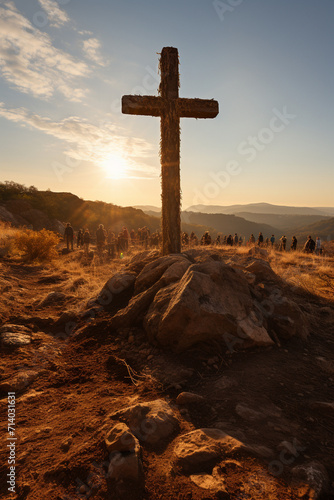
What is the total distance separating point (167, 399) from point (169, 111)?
540cm

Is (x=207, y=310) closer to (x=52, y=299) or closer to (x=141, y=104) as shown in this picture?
(x=52, y=299)

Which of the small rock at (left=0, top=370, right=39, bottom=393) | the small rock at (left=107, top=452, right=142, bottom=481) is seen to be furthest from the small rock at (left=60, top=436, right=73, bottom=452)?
the small rock at (left=0, top=370, right=39, bottom=393)

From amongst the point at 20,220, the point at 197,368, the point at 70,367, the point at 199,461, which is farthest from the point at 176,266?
the point at 20,220

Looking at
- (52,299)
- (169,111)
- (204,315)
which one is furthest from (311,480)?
(169,111)

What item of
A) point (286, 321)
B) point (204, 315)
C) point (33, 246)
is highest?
point (33, 246)

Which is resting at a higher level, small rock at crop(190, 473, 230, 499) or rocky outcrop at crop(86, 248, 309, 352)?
rocky outcrop at crop(86, 248, 309, 352)

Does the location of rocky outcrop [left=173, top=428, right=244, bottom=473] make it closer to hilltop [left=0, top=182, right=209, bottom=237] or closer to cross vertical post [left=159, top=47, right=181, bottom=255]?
cross vertical post [left=159, top=47, right=181, bottom=255]

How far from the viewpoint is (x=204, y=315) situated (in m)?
3.34

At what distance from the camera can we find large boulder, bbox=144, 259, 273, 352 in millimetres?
3307

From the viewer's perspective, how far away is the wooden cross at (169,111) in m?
5.51

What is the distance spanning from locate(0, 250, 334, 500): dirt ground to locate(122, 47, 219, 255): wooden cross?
10.2 feet

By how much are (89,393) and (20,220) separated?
3347 centimetres

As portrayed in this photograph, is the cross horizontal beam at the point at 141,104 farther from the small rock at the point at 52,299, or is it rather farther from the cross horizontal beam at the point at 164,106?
the small rock at the point at 52,299

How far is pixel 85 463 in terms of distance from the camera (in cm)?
183
